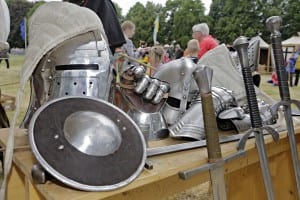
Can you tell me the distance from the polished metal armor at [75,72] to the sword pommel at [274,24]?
1.44 feet

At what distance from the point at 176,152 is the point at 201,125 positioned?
0.11 meters

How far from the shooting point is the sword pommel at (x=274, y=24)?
84cm

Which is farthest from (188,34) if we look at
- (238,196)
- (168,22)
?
(238,196)

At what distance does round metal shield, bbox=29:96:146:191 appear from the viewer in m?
0.50

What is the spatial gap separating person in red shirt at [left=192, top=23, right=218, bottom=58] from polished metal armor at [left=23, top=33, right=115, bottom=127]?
167cm

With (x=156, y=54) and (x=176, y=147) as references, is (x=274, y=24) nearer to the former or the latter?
(x=176, y=147)

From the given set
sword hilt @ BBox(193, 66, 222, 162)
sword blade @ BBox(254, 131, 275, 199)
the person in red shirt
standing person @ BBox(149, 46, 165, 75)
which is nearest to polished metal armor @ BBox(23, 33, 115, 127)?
sword hilt @ BBox(193, 66, 222, 162)

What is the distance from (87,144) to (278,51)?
60 cm

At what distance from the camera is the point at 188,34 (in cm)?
1489

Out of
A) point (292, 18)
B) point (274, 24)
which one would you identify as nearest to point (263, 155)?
point (274, 24)

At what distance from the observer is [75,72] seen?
0.80 metres

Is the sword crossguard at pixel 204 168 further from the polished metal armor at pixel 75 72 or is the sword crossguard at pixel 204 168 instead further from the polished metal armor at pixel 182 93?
the polished metal armor at pixel 75 72

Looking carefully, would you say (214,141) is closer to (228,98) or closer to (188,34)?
(228,98)

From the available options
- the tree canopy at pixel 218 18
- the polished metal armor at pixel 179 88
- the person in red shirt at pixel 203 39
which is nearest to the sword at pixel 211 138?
the polished metal armor at pixel 179 88
